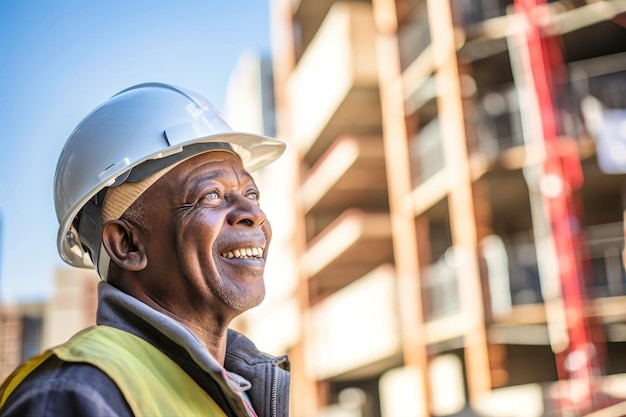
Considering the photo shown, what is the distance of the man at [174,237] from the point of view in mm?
1667

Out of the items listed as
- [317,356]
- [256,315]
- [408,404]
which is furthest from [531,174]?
[256,315]

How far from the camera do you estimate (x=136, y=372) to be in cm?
146

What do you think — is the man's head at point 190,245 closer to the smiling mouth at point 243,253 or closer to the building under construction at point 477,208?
the smiling mouth at point 243,253

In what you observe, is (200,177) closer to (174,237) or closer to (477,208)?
(174,237)

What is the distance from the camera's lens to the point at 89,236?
79.9 inches

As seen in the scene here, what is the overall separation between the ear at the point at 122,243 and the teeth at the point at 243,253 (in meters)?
0.20

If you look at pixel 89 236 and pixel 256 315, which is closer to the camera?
pixel 89 236

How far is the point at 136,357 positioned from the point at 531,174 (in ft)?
38.6

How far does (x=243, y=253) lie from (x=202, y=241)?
0.39 feet

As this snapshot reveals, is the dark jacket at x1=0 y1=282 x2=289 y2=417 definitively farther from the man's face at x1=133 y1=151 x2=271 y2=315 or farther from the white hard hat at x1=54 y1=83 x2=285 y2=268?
the white hard hat at x1=54 y1=83 x2=285 y2=268

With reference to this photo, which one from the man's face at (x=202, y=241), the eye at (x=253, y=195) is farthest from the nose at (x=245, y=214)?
the eye at (x=253, y=195)

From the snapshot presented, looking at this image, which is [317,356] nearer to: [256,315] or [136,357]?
[256,315]

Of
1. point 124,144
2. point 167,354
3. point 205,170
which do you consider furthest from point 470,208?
point 167,354

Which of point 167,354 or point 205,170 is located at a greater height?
point 205,170
